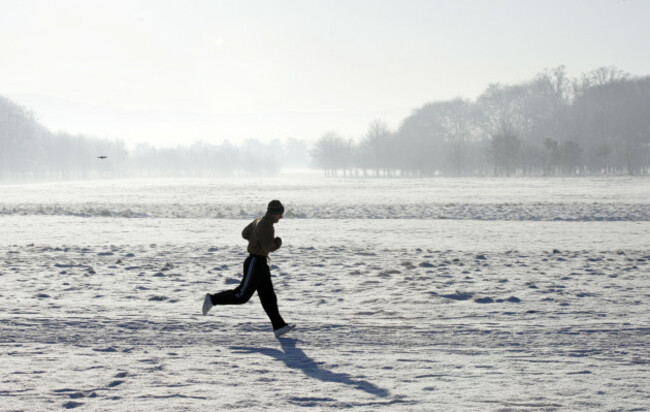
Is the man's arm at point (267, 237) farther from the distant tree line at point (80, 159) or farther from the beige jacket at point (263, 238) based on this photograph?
the distant tree line at point (80, 159)

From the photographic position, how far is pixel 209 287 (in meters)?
11.6

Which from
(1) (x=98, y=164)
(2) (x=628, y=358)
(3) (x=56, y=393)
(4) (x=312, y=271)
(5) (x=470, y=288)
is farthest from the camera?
(1) (x=98, y=164)

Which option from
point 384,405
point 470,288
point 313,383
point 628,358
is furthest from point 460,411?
point 470,288

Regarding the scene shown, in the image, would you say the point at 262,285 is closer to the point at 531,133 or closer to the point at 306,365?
the point at 306,365

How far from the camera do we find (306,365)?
6.87 metres

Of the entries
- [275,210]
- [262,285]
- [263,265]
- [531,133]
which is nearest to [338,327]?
[262,285]

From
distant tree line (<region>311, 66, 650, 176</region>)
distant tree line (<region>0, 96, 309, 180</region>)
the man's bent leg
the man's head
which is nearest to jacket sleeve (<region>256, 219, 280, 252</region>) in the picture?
the man's head

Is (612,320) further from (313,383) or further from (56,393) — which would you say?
(56,393)

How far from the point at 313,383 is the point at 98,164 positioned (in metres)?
145

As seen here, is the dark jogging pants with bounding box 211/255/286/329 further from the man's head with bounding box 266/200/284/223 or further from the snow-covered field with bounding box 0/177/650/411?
the man's head with bounding box 266/200/284/223

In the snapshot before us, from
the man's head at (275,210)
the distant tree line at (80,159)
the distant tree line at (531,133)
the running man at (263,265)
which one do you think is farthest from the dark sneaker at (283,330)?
the distant tree line at (531,133)

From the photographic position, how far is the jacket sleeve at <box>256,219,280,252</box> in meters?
7.83

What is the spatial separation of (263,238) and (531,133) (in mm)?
98836

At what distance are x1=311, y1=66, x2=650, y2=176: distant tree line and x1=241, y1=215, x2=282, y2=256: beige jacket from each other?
78780 millimetres
